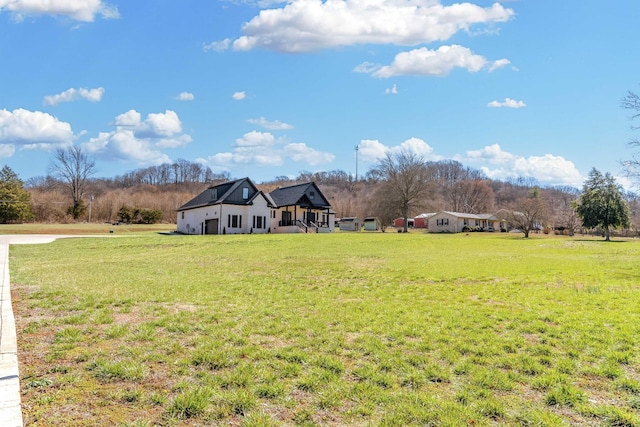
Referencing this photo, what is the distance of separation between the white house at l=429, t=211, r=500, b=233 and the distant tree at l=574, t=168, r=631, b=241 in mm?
19115

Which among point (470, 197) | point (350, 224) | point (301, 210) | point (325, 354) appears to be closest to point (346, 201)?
point (350, 224)

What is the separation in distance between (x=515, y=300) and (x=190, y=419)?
25.6ft

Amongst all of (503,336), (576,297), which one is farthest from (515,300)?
(503,336)

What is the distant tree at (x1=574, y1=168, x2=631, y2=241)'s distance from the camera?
45.1m

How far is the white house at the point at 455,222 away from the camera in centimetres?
6506

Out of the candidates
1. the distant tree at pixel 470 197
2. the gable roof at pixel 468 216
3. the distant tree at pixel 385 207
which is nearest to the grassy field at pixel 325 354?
the distant tree at pixel 385 207

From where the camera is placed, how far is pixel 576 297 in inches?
376

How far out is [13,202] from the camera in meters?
56.3

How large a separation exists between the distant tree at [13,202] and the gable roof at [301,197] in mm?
35523

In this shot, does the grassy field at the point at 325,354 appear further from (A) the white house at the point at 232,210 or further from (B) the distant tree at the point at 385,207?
(B) the distant tree at the point at 385,207

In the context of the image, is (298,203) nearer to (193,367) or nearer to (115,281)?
(115,281)

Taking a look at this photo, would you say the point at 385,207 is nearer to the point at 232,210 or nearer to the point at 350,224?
the point at 350,224

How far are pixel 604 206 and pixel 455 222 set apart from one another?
873 inches

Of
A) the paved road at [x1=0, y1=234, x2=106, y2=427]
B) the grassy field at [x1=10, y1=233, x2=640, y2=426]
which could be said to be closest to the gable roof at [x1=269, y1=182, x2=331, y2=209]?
the grassy field at [x1=10, y1=233, x2=640, y2=426]
